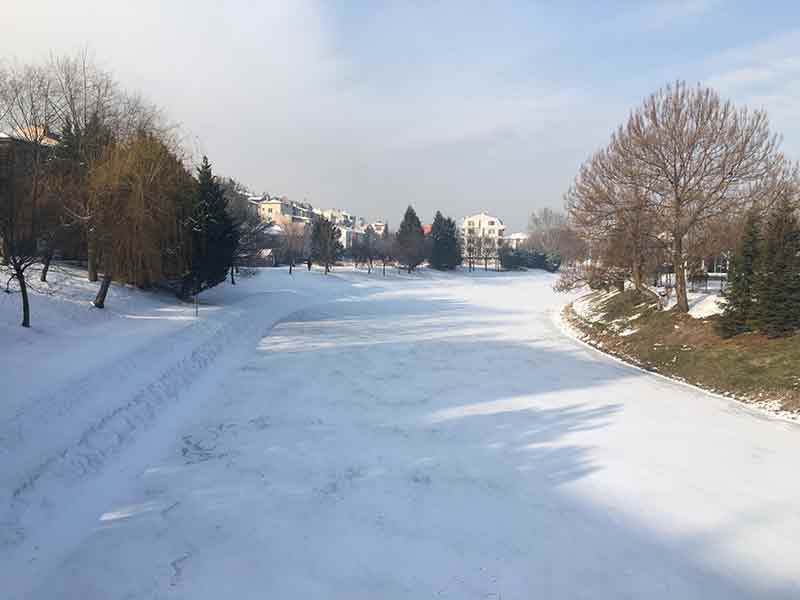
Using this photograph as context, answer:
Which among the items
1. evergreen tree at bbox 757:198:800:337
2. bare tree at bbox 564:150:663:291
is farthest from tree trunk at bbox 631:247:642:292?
evergreen tree at bbox 757:198:800:337

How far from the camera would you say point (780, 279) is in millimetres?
14562

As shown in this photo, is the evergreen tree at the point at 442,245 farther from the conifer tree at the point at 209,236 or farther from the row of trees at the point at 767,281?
the row of trees at the point at 767,281

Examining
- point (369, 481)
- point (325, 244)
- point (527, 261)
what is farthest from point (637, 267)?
point (527, 261)

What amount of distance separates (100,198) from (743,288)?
22.9 m

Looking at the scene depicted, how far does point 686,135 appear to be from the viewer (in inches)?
740

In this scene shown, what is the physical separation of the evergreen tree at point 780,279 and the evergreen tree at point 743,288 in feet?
1.13

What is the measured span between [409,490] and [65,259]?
999 inches

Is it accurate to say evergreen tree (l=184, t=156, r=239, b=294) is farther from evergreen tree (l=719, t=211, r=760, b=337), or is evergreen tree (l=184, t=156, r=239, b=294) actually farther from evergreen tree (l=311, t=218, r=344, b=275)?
evergreen tree (l=311, t=218, r=344, b=275)

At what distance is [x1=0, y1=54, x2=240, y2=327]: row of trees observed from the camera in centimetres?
1437

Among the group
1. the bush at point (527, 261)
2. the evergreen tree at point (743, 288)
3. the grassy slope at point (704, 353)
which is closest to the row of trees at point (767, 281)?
the evergreen tree at point (743, 288)

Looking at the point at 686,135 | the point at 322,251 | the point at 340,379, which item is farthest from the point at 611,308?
the point at 322,251

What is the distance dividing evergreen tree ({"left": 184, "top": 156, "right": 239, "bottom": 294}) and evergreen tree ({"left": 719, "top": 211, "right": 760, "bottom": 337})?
22131mm

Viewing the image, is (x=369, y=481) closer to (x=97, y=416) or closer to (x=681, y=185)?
(x=97, y=416)

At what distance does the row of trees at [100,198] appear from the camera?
1437 cm
